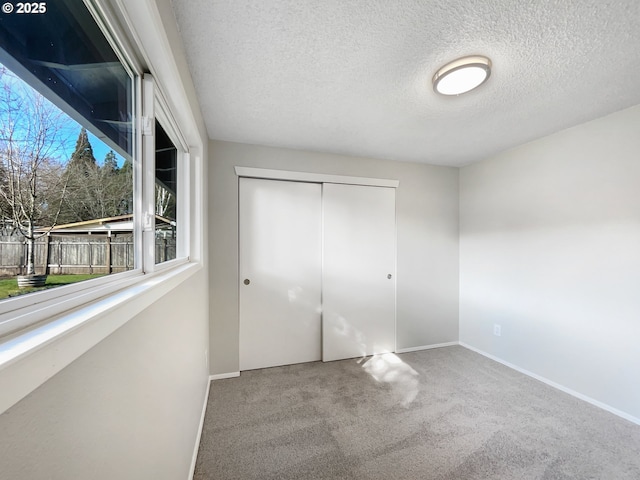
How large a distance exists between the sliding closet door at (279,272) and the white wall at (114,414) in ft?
4.30

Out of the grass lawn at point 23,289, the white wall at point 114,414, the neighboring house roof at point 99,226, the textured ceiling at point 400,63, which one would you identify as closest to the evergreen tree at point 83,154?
the neighboring house roof at point 99,226

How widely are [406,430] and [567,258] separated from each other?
6.64ft

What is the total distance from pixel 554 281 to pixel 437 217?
51.0 inches

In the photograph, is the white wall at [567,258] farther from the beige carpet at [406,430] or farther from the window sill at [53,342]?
the window sill at [53,342]

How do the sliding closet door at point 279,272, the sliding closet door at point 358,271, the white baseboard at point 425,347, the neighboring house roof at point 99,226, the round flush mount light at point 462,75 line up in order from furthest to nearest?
the white baseboard at point 425,347, the sliding closet door at point 358,271, the sliding closet door at point 279,272, the round flush mount light at point 462,75, the neighboring house roof at point 99,226

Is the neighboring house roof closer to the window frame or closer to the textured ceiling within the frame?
the window frame

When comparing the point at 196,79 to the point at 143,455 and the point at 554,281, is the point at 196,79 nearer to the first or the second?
the point at 143,455

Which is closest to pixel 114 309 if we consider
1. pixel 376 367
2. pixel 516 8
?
pixel 516 8

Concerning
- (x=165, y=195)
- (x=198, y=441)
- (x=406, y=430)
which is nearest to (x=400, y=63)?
(x=165, y=195)

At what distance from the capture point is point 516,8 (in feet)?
3.60

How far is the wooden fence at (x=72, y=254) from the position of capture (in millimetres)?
408

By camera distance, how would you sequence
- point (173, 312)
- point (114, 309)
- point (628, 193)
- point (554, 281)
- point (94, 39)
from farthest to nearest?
1. point (554, 281)
2. point (628, 193)
3. point (173, 312)
4. point (94, 39)
5. point (114, 309)

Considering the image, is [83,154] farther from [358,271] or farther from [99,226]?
[358,271]

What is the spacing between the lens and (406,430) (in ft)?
5.71
